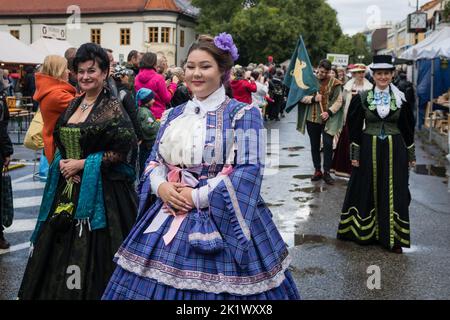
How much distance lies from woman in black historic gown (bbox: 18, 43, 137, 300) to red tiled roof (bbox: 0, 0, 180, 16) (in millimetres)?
60443

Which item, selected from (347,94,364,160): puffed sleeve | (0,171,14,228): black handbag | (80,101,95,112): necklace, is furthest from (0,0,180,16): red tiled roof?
(80,101,95,112): necklace

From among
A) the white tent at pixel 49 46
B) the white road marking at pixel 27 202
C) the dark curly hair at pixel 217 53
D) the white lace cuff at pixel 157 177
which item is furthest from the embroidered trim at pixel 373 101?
the white tent at pixel 49 46

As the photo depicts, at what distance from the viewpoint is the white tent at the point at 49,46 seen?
21545 mm

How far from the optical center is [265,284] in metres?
3.13

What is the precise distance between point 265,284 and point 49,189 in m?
1.95

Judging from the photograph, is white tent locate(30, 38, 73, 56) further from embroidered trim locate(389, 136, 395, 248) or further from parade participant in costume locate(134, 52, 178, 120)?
embroidered trim locate(389, 136, 395, 248)

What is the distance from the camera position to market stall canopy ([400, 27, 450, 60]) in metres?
14.0

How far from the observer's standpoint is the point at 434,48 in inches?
567

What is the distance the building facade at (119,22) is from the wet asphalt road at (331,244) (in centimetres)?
5428

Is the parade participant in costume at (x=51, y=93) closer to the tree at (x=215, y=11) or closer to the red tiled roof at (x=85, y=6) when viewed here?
the tree at (x=215, y=11)

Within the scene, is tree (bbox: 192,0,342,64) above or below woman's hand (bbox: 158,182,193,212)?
above

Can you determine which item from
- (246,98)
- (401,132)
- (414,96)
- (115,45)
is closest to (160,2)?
(115,45)

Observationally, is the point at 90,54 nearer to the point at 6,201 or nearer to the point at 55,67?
A: the point at 55,67
